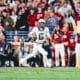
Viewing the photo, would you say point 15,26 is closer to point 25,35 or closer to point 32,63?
point 25,35

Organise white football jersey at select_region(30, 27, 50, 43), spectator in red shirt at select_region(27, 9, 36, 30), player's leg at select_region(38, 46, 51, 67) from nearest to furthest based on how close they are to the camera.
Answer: player's leg at select_region(38, 46, 51, 67) → white football jersey at select_region(30, 27, 50, 43) → spectator in red shirt at select_region(27, 9, 36, 30)

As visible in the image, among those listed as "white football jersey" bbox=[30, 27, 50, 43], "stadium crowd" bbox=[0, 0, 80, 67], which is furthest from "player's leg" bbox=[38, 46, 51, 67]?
"white football jersey" bbox=[30, 27, 50, 43]

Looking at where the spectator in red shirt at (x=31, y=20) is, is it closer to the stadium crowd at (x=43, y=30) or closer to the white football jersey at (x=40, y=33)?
the stadium crowd at (x=43, y=30)

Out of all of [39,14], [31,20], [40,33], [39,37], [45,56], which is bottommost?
[45,56]

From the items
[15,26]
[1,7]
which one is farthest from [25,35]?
[1,7]

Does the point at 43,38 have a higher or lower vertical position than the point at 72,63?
higher

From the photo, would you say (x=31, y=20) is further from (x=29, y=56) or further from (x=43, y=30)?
(x=29, y=56)

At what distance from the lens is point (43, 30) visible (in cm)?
1409

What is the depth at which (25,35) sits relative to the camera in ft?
46.5

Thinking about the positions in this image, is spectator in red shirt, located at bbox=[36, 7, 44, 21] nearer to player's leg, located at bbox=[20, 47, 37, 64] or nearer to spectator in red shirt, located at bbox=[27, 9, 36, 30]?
spectator in red shirt, located at bbox=[27, 9, 36, 30]

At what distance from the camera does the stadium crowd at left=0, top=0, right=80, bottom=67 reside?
13.8 meters

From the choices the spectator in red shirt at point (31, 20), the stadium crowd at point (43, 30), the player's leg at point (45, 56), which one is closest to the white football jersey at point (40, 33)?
the stadium crowd at point (43, 30)

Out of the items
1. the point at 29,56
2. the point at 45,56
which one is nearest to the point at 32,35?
the point at 29,56

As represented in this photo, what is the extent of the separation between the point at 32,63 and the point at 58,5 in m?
2.44
